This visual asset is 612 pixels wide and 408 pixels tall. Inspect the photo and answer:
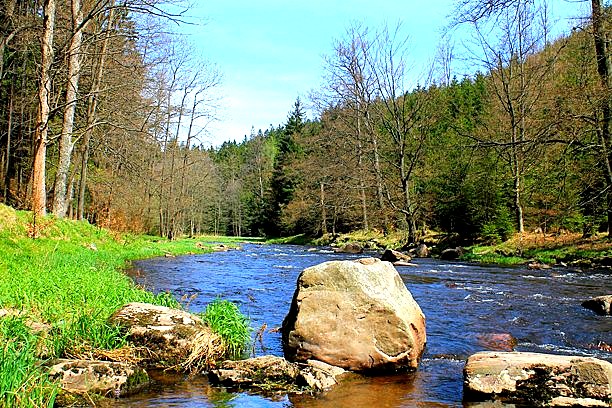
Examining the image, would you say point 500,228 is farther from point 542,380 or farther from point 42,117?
point 542,380

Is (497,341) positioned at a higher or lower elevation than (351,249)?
lower

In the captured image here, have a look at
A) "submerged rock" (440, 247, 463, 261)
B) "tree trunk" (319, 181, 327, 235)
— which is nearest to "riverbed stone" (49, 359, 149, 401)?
"submerged rock" (440, 247, 463, 261)

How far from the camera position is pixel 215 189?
3219 inches

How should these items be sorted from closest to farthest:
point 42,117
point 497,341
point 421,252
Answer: point 497,341, point 42,117, point 421,252

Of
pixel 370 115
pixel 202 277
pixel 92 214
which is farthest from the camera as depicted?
pixel 370 115

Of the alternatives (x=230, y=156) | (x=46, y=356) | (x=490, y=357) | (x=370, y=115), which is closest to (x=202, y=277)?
(x=46, y=356)

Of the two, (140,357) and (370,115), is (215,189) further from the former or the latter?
(140,357)

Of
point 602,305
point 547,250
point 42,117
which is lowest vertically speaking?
point 602,305

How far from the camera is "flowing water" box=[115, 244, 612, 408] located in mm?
5324

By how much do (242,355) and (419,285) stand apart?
799 cm

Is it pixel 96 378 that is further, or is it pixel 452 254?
pixel 452 254

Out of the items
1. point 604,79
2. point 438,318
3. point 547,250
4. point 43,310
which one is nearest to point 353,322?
point 438,318

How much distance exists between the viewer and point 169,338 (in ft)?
20.4

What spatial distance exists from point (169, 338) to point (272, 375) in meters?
1.41
